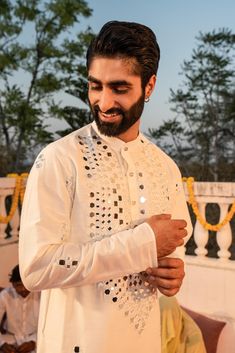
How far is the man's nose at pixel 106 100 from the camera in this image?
3.67ft

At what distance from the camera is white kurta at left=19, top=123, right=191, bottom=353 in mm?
1023

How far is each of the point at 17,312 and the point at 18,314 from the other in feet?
0.05

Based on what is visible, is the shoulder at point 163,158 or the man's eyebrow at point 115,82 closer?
the man's eyebrow at point 115,82

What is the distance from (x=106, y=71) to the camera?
1.11m

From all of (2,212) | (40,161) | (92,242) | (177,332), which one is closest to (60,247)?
(92,242)

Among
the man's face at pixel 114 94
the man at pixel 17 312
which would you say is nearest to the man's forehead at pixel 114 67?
the man's face at pixel 114 94

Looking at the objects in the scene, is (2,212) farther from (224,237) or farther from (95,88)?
(95,88)

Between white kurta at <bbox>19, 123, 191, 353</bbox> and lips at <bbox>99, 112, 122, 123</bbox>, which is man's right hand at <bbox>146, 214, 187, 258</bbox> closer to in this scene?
white kurta at <bbox>19, 123, 191, 353</bbox>

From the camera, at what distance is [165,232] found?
1.08 metres

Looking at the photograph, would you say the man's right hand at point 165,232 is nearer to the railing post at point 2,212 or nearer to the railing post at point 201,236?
the railing post at point 201,236

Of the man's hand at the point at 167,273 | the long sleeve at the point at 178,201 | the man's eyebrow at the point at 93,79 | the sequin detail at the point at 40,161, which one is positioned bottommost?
the man's hand at the point at 167,273

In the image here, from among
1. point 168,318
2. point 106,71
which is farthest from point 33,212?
point 168,318

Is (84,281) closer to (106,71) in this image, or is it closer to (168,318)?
(106,71)

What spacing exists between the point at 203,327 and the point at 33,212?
2.15 metres
